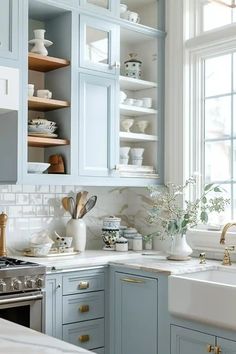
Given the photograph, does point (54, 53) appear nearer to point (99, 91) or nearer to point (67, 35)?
point (67, 35)

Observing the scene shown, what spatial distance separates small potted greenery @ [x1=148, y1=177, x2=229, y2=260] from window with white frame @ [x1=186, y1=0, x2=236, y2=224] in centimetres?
13

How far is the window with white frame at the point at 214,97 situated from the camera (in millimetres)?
3744

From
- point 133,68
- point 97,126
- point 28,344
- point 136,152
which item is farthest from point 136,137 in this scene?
point 28,344

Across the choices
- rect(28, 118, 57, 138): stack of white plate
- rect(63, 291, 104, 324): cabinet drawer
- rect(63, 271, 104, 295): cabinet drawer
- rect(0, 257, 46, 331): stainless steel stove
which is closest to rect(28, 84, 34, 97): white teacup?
rect(28, 118, 57, 138): stack of white plate

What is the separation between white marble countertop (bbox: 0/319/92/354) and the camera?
4.53 ft

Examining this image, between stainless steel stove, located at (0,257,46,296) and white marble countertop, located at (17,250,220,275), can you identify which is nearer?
stainless steel stove, located at (0,257,46,296)

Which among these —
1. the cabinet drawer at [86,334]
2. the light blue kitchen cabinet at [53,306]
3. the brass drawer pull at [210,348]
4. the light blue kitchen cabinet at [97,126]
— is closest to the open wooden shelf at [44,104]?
the light blue kitchen cabinet at [97,126]

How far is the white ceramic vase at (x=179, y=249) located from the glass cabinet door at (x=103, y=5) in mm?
1639

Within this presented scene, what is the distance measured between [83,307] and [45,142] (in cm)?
106

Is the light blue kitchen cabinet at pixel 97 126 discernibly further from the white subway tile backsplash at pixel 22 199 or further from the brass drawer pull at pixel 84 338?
the brass drawer pull at pixel 84 338

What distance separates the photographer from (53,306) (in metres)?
3.14

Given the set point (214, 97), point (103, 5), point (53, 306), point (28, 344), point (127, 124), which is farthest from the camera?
point (127, 124)

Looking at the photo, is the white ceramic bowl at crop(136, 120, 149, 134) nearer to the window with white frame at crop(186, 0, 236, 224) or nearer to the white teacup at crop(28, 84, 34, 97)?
the window with white frame at crop(186, 0, 236, 224)

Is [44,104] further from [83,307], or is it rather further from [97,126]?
[83,307]
